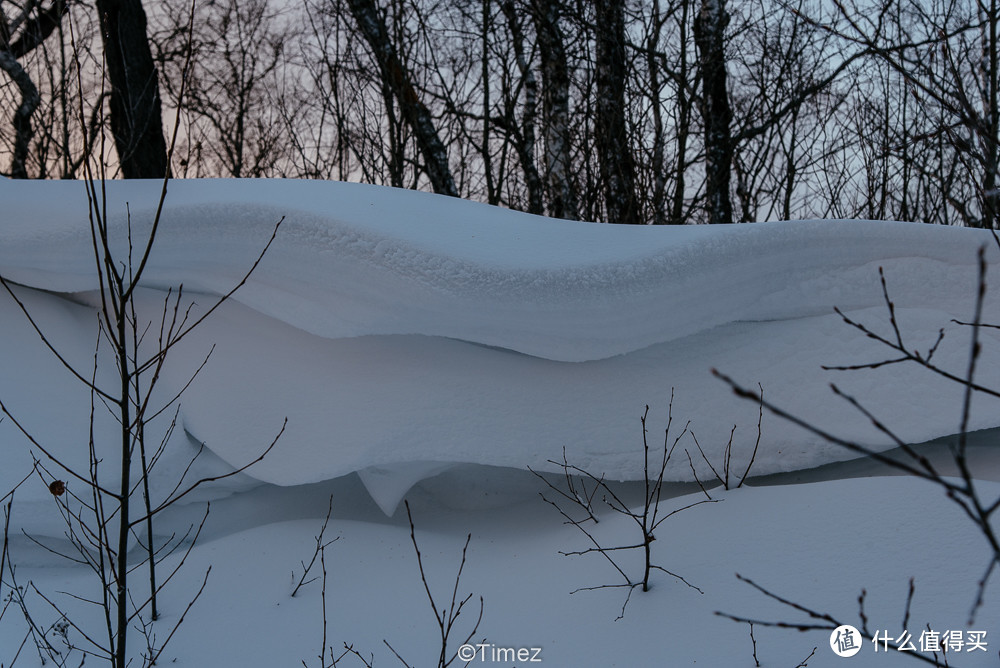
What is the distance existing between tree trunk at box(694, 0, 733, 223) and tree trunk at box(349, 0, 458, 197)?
1857 mm

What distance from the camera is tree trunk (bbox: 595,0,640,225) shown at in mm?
4742

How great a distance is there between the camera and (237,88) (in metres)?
7.70

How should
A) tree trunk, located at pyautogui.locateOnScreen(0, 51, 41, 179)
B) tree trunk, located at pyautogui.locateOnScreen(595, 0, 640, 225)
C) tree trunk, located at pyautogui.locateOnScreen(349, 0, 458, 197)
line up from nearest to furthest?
tree trunk, located at pyautogui.locateOnScreen(595, 0, 640, 225), tree trunk, located at pyautogui.locateOnScreen(349, 0, 458, 197), tree trunk, located at pyautogui.locateOnScreen(0, 51, 41, 179)

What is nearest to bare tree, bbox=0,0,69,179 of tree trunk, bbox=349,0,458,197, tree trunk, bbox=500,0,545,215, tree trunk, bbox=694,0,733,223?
tree trunk, bbox=349,0,458,197

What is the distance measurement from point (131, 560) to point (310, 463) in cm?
65

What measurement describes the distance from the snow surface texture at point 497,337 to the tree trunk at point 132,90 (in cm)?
374

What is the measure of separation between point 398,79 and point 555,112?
3.54ft

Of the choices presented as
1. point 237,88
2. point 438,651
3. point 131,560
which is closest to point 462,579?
point 438,651

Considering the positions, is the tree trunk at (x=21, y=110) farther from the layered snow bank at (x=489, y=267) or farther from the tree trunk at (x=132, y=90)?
the layered snow bank at (x=489, y=267)

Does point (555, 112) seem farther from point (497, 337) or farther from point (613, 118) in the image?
point (497, 337)

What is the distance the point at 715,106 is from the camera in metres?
5.21

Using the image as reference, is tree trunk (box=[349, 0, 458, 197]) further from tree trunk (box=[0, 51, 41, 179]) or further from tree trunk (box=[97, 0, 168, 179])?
tree trunk (box=[0, 51, 41, 179])

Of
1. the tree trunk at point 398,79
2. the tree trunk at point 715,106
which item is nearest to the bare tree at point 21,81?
the tree trunk at point 398,79

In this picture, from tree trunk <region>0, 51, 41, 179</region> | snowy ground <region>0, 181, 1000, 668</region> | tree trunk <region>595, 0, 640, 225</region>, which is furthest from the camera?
tree trunk <region>0, 51, 41, 179</region>
